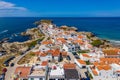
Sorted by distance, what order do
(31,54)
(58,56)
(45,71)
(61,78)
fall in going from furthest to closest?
(31,54) < (58,56) < (45,71) < (61,78)

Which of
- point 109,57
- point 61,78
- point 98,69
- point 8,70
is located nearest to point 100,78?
point 98,69

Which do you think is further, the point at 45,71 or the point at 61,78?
the point at 45,71

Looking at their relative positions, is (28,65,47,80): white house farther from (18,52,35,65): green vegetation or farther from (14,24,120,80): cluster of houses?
(18,52,35,65): green vegetation

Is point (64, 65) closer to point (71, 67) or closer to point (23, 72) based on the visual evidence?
point (71, 67)

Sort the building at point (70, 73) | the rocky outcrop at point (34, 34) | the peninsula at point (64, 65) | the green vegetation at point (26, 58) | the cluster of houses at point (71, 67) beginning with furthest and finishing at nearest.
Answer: the rocky outcrop at point (34, 34)
the green vegetation at point (26, 58)
the peninsula at point (64, 65)
the cluster of houses at point (71, 67)
the building at point (70, 73)

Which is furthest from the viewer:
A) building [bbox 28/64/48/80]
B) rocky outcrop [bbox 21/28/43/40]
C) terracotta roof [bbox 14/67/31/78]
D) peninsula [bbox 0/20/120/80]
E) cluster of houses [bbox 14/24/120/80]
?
rocky outcrop [bbox 21/28/43/40]

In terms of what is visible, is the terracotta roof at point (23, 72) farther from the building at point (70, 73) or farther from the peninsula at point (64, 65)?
the building at point (70, 73)

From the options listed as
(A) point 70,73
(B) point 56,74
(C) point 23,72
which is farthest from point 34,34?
(A) point 70,73

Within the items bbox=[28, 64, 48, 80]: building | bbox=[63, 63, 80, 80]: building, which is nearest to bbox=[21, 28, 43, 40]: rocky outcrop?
bbox=[28, 64, 48, 80]: building

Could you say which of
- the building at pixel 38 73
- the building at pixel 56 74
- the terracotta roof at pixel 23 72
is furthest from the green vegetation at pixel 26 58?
the building at pixel 56 74

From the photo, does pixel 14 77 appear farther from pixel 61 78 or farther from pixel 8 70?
pixel 61 78

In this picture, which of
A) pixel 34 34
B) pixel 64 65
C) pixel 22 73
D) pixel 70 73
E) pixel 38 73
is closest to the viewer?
pixel 70 73
